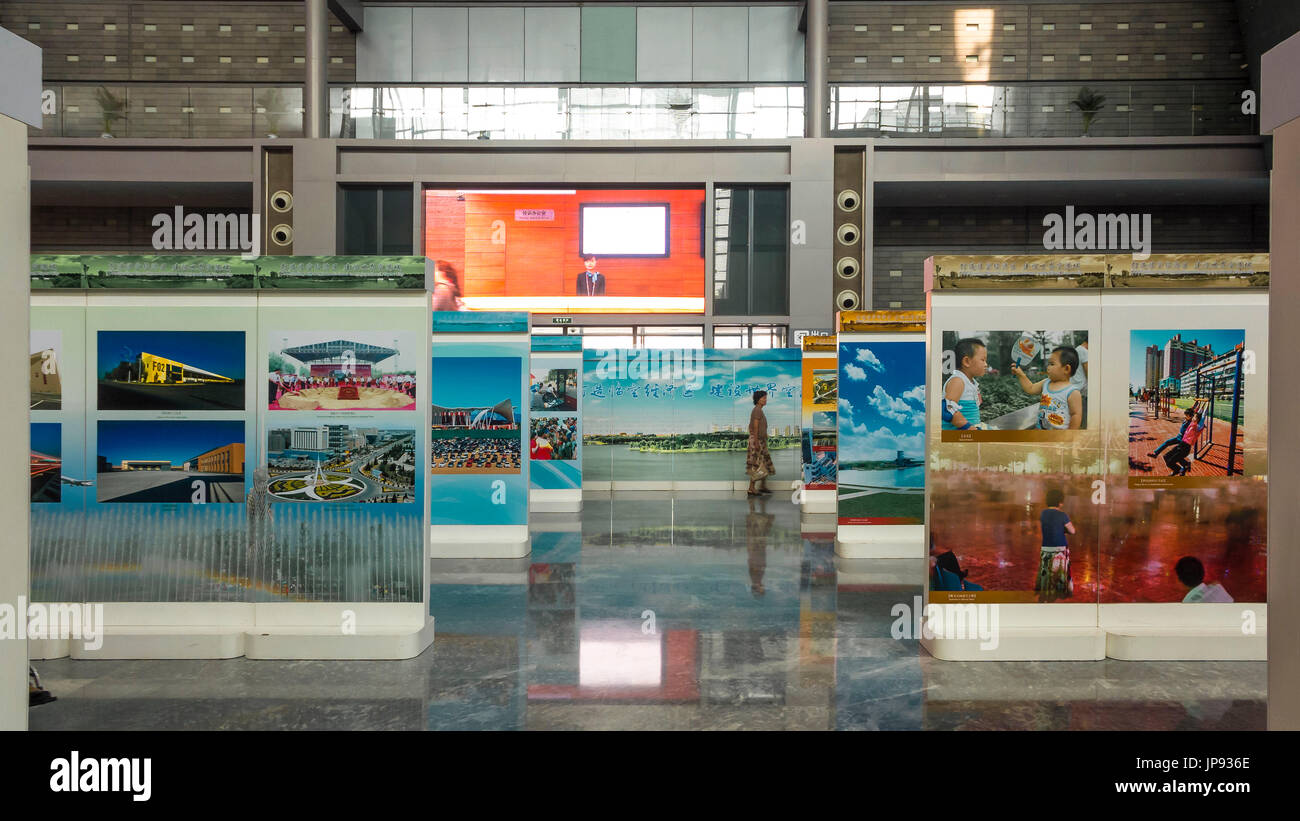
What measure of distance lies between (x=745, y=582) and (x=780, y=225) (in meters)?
12.8

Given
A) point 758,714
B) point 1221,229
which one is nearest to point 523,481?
point 758,714

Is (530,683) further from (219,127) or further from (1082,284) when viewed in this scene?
(219,127)

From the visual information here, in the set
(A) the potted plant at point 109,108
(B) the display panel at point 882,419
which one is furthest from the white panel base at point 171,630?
(A) the potted plant at point 109,108

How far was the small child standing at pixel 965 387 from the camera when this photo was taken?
6.00m

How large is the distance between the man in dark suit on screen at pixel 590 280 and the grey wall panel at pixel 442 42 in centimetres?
626

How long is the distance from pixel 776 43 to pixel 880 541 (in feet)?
51.5

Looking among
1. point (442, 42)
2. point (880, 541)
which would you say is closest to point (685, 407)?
point (880, 541)

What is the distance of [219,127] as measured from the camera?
64.4ft

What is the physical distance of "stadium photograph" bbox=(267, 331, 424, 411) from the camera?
6.10 m

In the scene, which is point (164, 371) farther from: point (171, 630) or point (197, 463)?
point (171, 630)

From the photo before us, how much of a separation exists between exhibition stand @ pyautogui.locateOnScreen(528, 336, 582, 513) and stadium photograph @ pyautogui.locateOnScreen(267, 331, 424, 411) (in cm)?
824

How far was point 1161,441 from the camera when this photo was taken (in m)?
6.00

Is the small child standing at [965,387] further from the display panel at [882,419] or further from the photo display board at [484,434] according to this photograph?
the photo display board at [484,434]
